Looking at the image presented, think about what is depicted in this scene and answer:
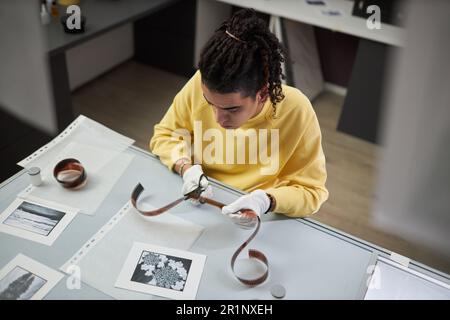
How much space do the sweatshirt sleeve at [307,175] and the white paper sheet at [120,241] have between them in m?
0.27

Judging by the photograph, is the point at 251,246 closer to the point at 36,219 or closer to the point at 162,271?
the point at 162,271

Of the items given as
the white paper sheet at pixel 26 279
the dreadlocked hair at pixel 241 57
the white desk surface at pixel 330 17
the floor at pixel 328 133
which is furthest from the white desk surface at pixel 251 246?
the white desk surface at pixel 330 17

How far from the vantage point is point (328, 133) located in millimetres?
2662

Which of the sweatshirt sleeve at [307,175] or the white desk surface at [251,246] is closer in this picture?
the white desk surface at [251,246]

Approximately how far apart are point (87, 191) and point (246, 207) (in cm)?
45

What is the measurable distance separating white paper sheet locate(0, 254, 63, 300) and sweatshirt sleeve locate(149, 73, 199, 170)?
0.45 metres

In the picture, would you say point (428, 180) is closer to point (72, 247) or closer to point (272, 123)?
point (272, 123)

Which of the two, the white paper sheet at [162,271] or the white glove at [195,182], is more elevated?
the white glove at [195,182]

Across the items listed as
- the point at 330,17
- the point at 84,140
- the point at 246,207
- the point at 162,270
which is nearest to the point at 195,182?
the point at 246,207

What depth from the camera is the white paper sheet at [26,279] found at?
0.92 metres

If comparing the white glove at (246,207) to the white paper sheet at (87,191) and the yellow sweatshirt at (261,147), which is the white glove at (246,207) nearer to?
the yellow sweatshirt at (261,147)

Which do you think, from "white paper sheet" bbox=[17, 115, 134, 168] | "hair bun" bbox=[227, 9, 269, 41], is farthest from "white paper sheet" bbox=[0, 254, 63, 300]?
"hair bun" bbox=[227, 9, 269, 41]
